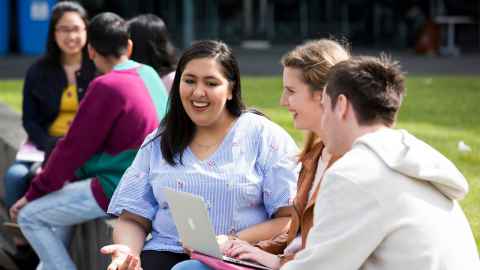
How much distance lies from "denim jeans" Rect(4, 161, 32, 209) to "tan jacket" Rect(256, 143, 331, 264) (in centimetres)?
313

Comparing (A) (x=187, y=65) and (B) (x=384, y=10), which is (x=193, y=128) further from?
(B) (x=384, y=10)

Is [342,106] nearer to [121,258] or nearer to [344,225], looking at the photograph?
[344,225]

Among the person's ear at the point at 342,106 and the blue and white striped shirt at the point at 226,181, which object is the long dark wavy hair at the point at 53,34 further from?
the person's ear at the point at 342,106

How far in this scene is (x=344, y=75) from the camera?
322 cm

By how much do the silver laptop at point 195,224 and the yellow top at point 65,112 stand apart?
123 inches

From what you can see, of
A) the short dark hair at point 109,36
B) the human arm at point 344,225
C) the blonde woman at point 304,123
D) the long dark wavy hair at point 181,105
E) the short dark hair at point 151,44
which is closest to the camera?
the human arm at point 344,225

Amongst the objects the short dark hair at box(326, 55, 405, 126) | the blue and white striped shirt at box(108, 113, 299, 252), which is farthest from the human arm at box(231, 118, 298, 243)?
the short dark hair at box(326, 55, 405, 126)

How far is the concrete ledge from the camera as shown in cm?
583

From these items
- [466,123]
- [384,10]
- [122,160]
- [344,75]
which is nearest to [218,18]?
[384,10]

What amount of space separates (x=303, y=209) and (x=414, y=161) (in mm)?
908

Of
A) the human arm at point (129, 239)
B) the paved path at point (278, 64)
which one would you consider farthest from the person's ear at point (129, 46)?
the paved path at point (278, 64)

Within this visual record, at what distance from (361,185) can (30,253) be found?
4430mm

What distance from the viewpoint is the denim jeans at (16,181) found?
23.0ft

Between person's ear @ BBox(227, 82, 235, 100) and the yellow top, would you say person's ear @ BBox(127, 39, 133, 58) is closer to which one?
the yellow top
